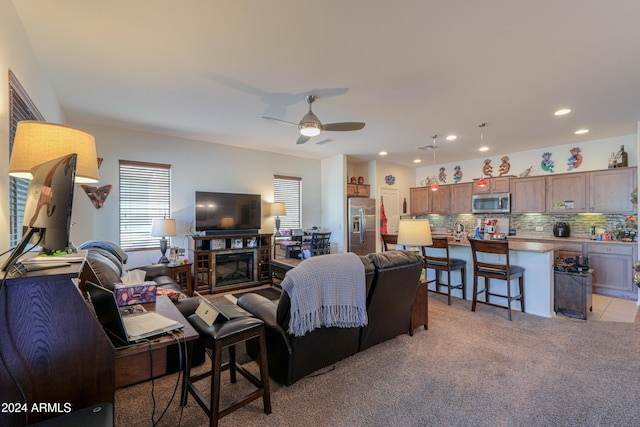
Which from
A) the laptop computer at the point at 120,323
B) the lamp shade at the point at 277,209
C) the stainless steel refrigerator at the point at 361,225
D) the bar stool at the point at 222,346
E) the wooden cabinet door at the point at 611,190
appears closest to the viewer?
the laptop computer at the point at 120,323

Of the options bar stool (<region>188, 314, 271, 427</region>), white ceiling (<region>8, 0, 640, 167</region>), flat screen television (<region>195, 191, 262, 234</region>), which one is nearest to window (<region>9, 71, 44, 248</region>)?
white ceiling (<region>8, 0, 640, 167</region>)

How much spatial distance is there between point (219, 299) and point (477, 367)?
3593 millimetres

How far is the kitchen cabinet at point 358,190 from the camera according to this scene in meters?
6.66

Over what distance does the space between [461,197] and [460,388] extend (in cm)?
552

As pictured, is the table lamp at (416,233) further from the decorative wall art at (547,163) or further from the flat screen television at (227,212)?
the decorative wall art at (547,163)

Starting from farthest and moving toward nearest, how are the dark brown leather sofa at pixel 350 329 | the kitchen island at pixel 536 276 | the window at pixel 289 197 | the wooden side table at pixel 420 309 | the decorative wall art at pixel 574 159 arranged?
the window at pixel 289 197
the decorative wall art at pixel 574 159
the kitchen island at pixel 536 276
the wooden side table at pixel 420 309
the dark brown leather sofa at pixel 350 329

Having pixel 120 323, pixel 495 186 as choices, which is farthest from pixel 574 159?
pixel 120 323

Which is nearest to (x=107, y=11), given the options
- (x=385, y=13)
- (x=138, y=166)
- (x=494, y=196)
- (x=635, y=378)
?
(x=385, y=13)

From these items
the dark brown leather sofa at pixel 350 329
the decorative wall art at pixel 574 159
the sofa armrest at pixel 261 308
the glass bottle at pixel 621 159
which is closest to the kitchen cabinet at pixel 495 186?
the decorative wall art at pixel 574 159

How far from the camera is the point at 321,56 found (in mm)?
2479

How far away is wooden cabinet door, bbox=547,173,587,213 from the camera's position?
17.0 ft

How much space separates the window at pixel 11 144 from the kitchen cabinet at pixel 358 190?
5.35 metres

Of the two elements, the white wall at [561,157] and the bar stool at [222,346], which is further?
the white wall at [561,157]

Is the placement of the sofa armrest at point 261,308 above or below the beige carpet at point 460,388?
above
